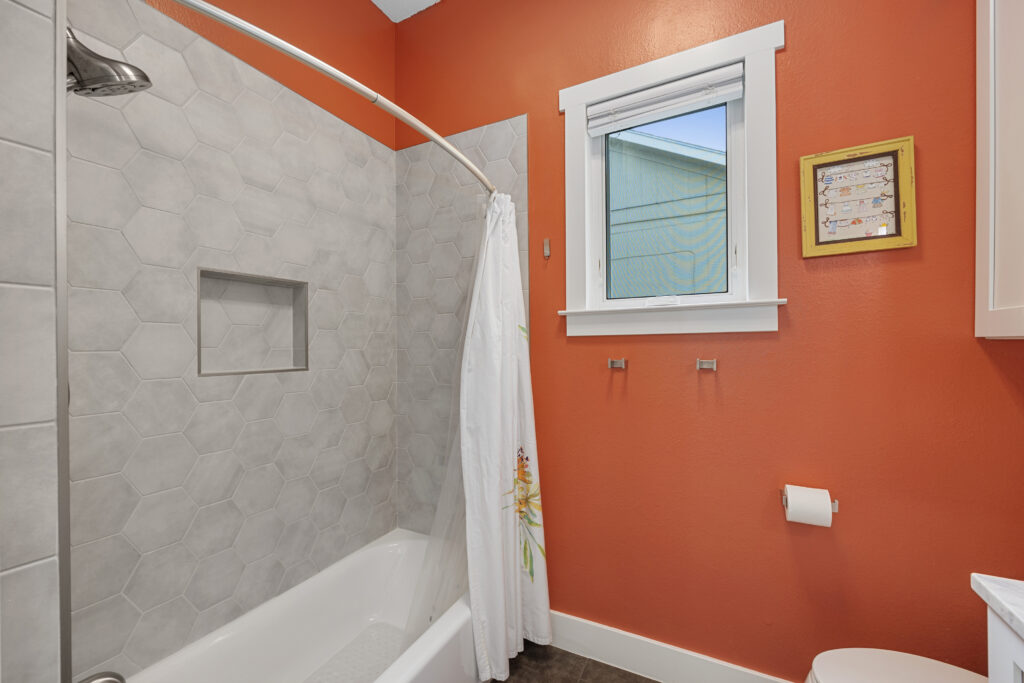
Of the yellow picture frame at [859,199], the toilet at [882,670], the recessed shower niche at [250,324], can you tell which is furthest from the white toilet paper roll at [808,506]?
the recessed shower niche at [250,324]

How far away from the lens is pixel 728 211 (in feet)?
4.68

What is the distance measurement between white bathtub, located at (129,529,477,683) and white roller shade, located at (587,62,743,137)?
5.90 ft

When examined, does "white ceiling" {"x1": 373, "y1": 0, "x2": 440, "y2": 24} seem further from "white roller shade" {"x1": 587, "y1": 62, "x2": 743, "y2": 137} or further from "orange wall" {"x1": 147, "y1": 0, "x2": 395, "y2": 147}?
"white roller shade" {"x1": 587, "y1": 62, "x2": 743, "y2": 137}

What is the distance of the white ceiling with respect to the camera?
1.90 m

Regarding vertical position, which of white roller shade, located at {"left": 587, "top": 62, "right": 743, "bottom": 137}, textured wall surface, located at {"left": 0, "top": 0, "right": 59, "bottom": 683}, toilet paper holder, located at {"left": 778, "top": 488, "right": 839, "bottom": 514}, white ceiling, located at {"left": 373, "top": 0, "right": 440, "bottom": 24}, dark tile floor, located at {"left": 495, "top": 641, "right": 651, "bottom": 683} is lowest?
dark tile floor, located at {"left": 495, "top": 641, "right": 651, "bottom": 683}

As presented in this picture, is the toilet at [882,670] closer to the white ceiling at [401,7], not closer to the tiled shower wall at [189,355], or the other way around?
the tiled shower wall at [189,355]

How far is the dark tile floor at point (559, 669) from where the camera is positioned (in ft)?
4.79

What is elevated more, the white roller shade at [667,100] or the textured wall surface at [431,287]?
the white roller shade at [667,100]

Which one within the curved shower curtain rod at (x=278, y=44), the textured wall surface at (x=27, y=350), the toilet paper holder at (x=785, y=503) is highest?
the curved shower curtain rod at (x=278, y=44)

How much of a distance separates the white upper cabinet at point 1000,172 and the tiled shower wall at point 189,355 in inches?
79.0

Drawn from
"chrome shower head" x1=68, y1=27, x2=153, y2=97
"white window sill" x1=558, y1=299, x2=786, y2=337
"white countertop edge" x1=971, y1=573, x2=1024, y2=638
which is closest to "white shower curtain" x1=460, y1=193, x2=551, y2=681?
"white window sill" x1=558, y1=299, x2=786, y2=337

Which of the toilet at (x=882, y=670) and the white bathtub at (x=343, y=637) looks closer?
the toilet at (x=882, y=670)

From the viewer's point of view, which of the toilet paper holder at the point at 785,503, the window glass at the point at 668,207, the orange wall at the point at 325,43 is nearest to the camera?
the toilet paper holder at the point at 785,503

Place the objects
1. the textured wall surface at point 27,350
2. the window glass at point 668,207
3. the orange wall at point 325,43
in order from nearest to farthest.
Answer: the textured wall surface at point 27,350
the orange wall at point 325,43
the window glass at point 668,207
